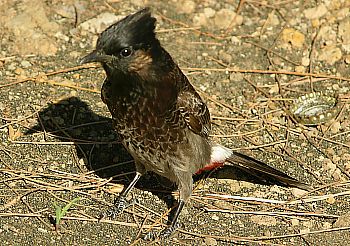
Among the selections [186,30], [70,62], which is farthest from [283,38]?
[70,62]

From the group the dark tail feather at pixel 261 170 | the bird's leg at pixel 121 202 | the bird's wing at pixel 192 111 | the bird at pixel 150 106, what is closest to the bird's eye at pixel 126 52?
the bird at pixel 150 106

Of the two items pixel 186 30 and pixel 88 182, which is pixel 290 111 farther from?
pixel 88 182

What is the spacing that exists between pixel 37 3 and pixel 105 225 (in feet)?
8.52

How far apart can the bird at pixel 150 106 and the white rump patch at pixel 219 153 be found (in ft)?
0.31

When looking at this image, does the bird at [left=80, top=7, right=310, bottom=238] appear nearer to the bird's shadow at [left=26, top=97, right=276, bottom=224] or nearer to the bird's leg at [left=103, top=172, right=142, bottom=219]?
the bird's leg at [left=103, top=172, right=142, bottom=219]

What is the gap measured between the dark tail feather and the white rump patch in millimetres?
36

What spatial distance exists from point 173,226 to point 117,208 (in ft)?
1.42

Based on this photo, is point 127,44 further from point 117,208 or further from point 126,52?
point 117,208

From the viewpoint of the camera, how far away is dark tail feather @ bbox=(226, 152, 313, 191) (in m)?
5.55

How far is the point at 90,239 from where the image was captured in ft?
16.6

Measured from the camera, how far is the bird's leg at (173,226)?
515cm

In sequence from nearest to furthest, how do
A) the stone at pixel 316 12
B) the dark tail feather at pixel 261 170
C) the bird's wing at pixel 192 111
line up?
1. the bird's wing at pixel 192 111
2. the dark tail feather at pixel 261 170
3. the stone at pixel 316 12

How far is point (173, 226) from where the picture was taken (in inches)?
204

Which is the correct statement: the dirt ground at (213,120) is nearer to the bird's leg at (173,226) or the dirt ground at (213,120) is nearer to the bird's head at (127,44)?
the bird's leg at (173,226)
